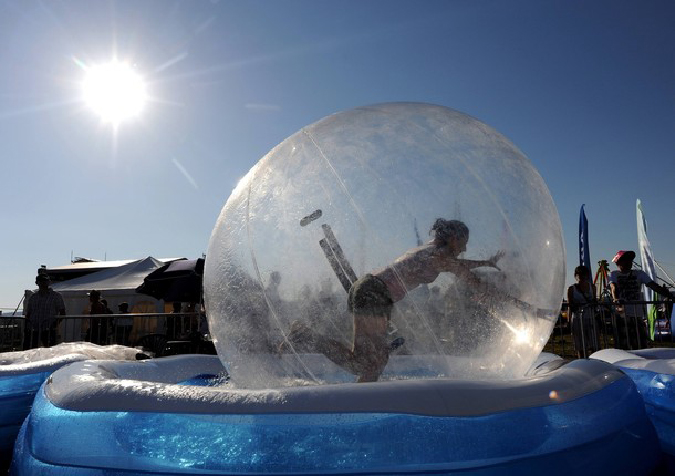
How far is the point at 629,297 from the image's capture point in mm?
7082

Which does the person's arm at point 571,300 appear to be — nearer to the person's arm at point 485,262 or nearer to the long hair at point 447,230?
the person's arm at point 485,262

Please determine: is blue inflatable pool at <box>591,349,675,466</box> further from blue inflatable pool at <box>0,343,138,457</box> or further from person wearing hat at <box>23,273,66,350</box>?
person wearing hat at <box>23,273,66,350</box>

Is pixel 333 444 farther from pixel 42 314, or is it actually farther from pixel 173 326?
pixel 173 326

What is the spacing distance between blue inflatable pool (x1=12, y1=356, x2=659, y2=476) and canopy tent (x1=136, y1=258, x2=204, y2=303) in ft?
30.0

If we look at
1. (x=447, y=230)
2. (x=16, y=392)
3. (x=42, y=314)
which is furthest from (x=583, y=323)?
(x=42, y=314)

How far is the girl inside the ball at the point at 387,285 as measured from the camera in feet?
8.25

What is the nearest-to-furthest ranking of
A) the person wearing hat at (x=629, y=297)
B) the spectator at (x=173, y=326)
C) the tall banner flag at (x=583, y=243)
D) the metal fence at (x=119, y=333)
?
the person wearing hat at (x=629, y=297) → the metal fence at (x=119, y=333) → the spectator at (x=173, y=326) → the tall banner flag at (x=583, y=243)

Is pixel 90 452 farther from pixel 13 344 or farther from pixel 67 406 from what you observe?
pixel 13 344

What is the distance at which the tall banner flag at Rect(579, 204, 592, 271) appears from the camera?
50.4ft

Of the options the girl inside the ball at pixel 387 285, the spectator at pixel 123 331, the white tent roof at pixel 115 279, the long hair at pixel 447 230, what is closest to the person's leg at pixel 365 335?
the girl inside the ball at pixel 387 285

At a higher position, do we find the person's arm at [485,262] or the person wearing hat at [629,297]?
the person's arm at [485,262]

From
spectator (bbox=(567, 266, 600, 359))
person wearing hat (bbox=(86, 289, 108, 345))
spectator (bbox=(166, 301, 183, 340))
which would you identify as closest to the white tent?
person wearing hat (bbox=(86, 289, 108, 345))

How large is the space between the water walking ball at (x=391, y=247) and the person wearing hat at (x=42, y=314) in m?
6.89

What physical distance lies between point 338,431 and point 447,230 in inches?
46.9
